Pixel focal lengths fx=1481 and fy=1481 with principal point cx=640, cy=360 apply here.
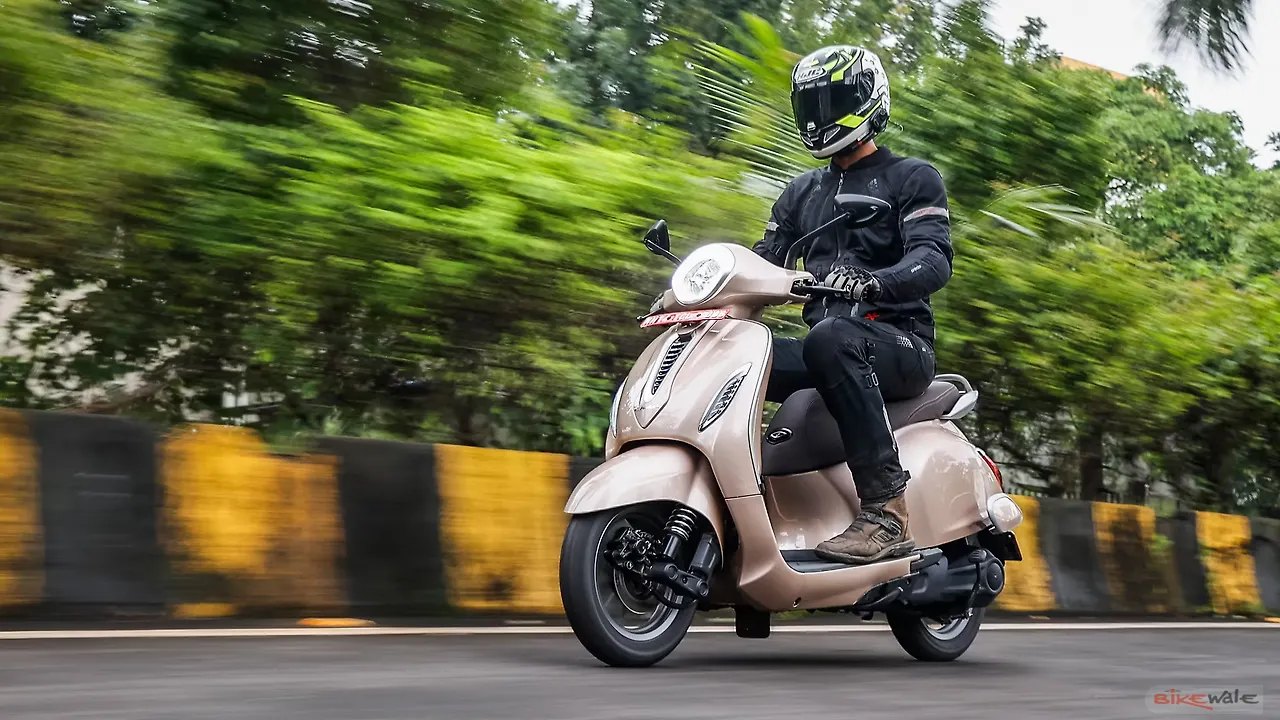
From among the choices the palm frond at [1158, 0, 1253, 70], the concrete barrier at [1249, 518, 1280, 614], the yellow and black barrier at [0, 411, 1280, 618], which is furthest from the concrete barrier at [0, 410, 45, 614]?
the concrete barrier at [1249, 518, 1280, 614]

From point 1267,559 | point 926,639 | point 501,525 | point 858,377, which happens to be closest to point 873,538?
point 858,377

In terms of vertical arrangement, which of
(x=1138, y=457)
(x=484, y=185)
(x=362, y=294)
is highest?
(x=484, y=185)

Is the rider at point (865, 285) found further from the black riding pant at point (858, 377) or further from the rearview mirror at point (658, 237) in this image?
the rearview mirror at point (658, 237)

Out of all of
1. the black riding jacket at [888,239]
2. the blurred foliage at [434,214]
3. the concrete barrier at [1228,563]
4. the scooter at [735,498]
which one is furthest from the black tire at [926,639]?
the concrete barrier at [1228,563]

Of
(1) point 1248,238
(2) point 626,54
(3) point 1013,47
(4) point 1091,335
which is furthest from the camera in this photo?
(2) point 626,54

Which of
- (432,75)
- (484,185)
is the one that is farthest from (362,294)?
(432,75)

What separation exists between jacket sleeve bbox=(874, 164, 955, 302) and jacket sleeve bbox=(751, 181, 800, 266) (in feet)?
1.68

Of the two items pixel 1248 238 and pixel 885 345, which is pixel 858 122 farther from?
pixel 1248 238

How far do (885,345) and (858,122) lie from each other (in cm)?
80

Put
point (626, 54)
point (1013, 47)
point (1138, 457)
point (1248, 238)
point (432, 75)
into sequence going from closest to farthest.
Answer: point (432, 75), point (1013, 47), point (1138, 457), point (1248, 238), point (626, 54)

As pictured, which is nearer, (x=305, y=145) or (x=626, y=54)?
(x=305, y=145)

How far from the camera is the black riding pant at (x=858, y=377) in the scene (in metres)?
5.03

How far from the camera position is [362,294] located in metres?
5.82

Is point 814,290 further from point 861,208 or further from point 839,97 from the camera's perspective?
point 839,97
